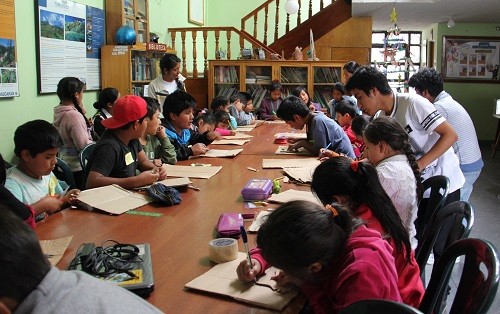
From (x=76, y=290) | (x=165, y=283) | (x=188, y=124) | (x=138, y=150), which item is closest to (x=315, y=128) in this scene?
(x=188, y=124)

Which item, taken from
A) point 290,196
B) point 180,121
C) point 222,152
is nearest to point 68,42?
point 180,121

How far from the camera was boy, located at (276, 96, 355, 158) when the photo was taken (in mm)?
3322

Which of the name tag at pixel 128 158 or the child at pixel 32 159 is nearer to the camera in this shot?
the child at pixel 32 159

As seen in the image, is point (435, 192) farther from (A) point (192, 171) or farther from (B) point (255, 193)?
(A) point (192, 171)

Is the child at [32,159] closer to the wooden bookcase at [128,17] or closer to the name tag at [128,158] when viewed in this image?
the name tag at [128,158]

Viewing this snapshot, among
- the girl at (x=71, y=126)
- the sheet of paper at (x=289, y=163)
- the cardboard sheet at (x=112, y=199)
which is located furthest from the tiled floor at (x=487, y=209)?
the girl at (x=71, y=126)

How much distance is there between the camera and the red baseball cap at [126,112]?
245 cm

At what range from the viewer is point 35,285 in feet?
2.29

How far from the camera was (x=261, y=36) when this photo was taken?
9.20m

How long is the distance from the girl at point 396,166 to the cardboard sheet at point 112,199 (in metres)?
0.98

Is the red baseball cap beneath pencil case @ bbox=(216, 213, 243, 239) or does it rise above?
above

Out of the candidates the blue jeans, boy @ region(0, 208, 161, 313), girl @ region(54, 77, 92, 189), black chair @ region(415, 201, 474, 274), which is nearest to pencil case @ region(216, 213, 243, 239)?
black chair @ region(415, 201, 474, 274)

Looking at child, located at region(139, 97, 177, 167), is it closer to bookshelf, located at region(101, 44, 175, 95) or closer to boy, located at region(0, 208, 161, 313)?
bookshelf, located at region(101, 44, 175, 95)

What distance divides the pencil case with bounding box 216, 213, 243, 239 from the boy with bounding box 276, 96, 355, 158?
1.65 m
